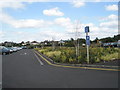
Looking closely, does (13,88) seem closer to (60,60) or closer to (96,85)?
(96,85)

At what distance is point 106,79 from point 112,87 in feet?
3.41

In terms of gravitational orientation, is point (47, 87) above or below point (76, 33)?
below

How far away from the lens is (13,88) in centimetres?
541

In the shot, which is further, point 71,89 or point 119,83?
point 119,83

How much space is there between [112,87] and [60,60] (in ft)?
25.0

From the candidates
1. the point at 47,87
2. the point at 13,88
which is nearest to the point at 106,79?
the point at 47,87

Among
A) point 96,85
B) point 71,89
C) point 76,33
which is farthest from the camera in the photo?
point 76,33

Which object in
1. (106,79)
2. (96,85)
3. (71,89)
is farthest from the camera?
(106,79)

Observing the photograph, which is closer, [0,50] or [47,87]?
[47,87]

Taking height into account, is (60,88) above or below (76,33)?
below

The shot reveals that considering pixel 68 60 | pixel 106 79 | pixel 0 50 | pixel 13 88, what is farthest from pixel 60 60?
pixel 0 50

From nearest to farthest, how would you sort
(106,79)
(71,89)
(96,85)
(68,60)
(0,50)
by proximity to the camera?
(71,89), (96,85), (106,79), (68,60), (0,50)

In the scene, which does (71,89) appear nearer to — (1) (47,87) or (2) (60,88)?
(2) (60,88)

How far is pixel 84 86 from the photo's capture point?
5395 millimetres
